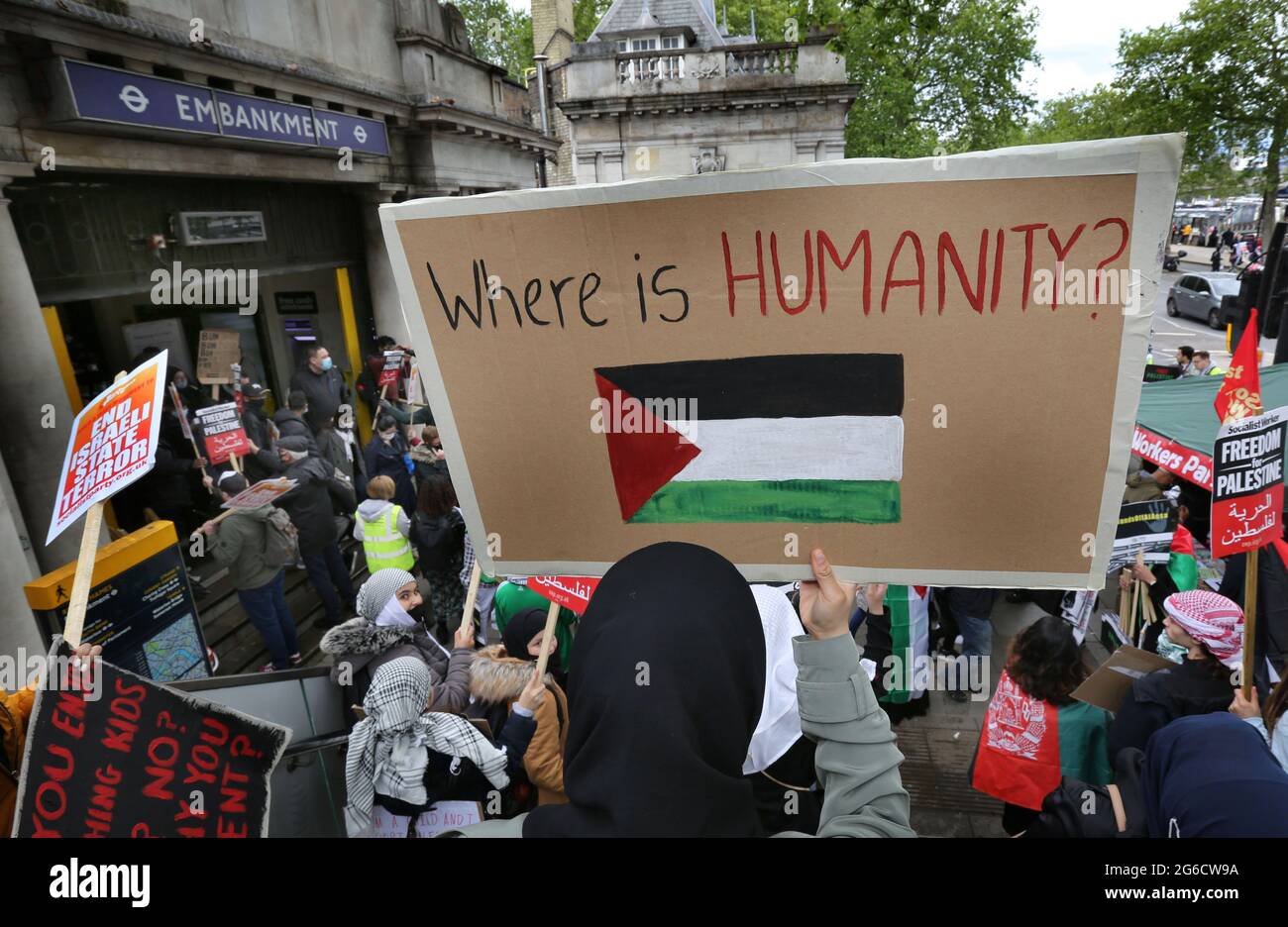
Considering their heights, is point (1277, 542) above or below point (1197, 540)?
above

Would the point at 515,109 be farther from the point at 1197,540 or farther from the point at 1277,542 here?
the point at 1277,542

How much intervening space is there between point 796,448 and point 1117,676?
92.4 inches

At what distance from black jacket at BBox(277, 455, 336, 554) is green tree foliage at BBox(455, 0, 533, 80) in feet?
100

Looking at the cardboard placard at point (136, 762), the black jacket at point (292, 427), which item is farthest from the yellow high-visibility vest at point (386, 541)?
the cardboard placard at point (136, 762)

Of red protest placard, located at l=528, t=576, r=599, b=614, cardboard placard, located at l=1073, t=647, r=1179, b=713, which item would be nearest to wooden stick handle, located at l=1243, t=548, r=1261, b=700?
cardboard placard, located at l=1073, t=647, r=1179, b=713

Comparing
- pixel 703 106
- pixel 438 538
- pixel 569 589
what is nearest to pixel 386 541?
pixel 438 538

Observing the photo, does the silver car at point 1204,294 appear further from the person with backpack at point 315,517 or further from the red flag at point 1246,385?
the person with backpack at point 315,517

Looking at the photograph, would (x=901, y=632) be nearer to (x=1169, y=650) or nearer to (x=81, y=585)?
(x=1169, y=650)

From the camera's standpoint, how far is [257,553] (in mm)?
5746

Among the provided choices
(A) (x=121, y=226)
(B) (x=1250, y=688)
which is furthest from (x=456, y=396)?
(A) (x=121, y=226)

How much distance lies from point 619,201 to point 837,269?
56 cm

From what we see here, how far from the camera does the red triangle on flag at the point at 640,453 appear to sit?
2.04 meters

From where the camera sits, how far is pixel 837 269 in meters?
1.81

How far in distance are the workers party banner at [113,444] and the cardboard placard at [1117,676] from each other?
3775mm
